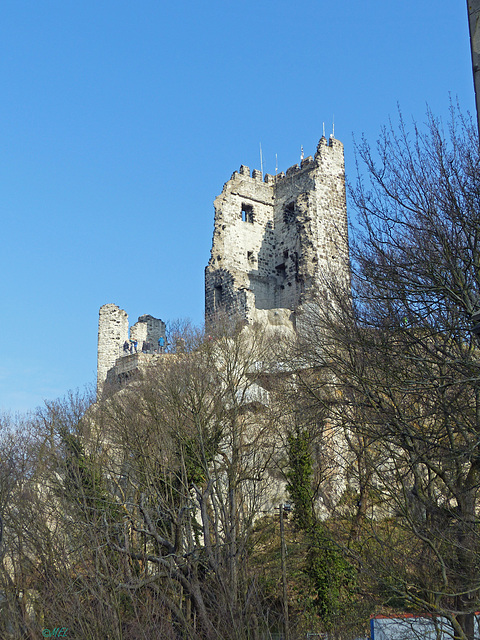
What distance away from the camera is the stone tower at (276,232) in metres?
31.2

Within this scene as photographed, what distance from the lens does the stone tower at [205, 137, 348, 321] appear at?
1229 inches

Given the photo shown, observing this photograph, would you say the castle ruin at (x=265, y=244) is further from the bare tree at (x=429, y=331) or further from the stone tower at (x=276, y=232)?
the bare tree at (x=429, y=331)

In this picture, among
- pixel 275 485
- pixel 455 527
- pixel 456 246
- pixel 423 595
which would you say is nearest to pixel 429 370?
pixel 456 246

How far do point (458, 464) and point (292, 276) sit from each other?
21.9 meters

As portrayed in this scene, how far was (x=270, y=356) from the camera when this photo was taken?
22.1 m

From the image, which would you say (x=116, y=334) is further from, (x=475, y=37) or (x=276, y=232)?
(x=475, y=37)

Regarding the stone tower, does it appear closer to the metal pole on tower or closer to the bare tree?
the bare tree

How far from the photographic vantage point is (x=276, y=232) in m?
34.8

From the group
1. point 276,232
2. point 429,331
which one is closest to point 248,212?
point 276,232

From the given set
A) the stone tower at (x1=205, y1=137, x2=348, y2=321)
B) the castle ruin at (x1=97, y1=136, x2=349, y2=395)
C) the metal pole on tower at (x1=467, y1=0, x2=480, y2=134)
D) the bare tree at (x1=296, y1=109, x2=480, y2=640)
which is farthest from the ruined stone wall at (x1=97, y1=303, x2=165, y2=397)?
the metal pole on tower at (x1=467, y1=0, x2=480, y2=134)

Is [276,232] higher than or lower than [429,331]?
higher

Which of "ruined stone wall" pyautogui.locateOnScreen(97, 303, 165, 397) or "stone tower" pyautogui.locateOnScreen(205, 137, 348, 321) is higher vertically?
"stone tower" pyautogui.locateOnScreen(205, 137, 348, 321)

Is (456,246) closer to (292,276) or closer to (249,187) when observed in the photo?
(292,276)

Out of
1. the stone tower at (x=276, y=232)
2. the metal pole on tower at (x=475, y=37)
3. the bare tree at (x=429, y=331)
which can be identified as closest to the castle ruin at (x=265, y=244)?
the stone tower at (x=276, y=232)
